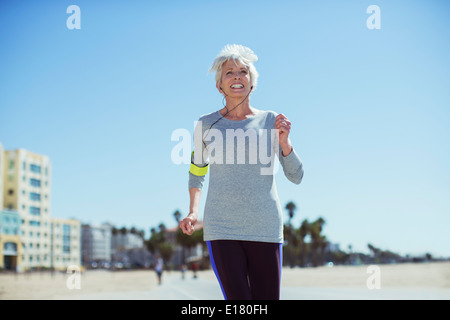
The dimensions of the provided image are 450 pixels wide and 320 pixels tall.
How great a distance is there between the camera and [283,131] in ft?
8.70

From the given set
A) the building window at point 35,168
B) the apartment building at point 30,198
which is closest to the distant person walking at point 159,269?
the apartment building at point 30,198

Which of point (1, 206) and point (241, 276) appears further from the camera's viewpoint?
point (1, 206)

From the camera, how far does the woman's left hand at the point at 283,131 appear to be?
104 inches

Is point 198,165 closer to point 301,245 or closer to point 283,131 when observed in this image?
point 283,131

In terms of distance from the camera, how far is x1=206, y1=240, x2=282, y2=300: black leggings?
2.47 meters

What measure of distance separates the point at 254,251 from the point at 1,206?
11278 cm

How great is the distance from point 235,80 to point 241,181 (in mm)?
608

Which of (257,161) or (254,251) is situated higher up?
(257,161)

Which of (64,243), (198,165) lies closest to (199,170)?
(198,165)

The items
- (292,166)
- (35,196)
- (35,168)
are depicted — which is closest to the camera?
(292,166)

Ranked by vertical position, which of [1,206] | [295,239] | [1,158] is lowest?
[295,239]

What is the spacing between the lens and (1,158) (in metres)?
100
